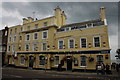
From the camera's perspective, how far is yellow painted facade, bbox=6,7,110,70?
17859 millimetres

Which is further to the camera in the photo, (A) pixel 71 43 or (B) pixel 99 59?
(A) pixel 71 43

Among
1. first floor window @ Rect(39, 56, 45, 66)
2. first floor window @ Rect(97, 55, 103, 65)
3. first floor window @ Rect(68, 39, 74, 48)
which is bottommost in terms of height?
first floor window @ Rect(39, 56, 45, 66)

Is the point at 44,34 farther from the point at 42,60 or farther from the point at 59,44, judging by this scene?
the point at 42,60

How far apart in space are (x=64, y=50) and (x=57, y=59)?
2590 mm

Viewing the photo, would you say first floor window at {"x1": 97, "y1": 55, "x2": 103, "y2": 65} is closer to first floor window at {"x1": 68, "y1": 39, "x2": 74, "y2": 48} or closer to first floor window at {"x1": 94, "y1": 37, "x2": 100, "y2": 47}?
first floor window at {"x1": 94, "y1": 37, "x2": 100, "y2": 47}

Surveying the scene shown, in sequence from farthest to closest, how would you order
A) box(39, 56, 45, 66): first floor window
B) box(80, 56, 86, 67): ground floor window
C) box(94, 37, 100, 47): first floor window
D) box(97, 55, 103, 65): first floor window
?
1. box(39, 56, 45, 66): first floor window
2. box(80, 56, 86, 67): ground floor window
3. box(94, 37, 100, 47): first floor window
4. box(97, 55, 103, 65): first floor window

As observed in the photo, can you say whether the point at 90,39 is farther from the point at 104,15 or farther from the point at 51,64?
the point at 51,64

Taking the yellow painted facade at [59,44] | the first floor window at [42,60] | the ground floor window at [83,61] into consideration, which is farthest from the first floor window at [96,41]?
the first floor window at [42,60]

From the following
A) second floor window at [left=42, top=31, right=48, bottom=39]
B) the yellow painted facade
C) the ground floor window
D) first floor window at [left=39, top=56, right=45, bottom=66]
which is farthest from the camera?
second floor window at [left=42, top=31, right=48, bottom=39]

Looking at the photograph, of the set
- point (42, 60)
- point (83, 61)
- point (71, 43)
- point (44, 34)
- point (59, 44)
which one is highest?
point (44, 34)

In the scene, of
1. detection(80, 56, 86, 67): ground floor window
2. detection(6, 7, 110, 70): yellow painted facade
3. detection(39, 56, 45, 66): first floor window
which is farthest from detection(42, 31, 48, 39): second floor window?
detection(80, 56, 86, 67): ground floor window

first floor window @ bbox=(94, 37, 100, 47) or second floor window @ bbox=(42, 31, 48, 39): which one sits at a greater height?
second floor window @ bbox=(42, 31, 48, 39)

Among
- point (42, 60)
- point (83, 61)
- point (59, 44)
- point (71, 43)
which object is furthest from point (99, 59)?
point (42, 60)

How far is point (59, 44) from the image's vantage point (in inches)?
867
